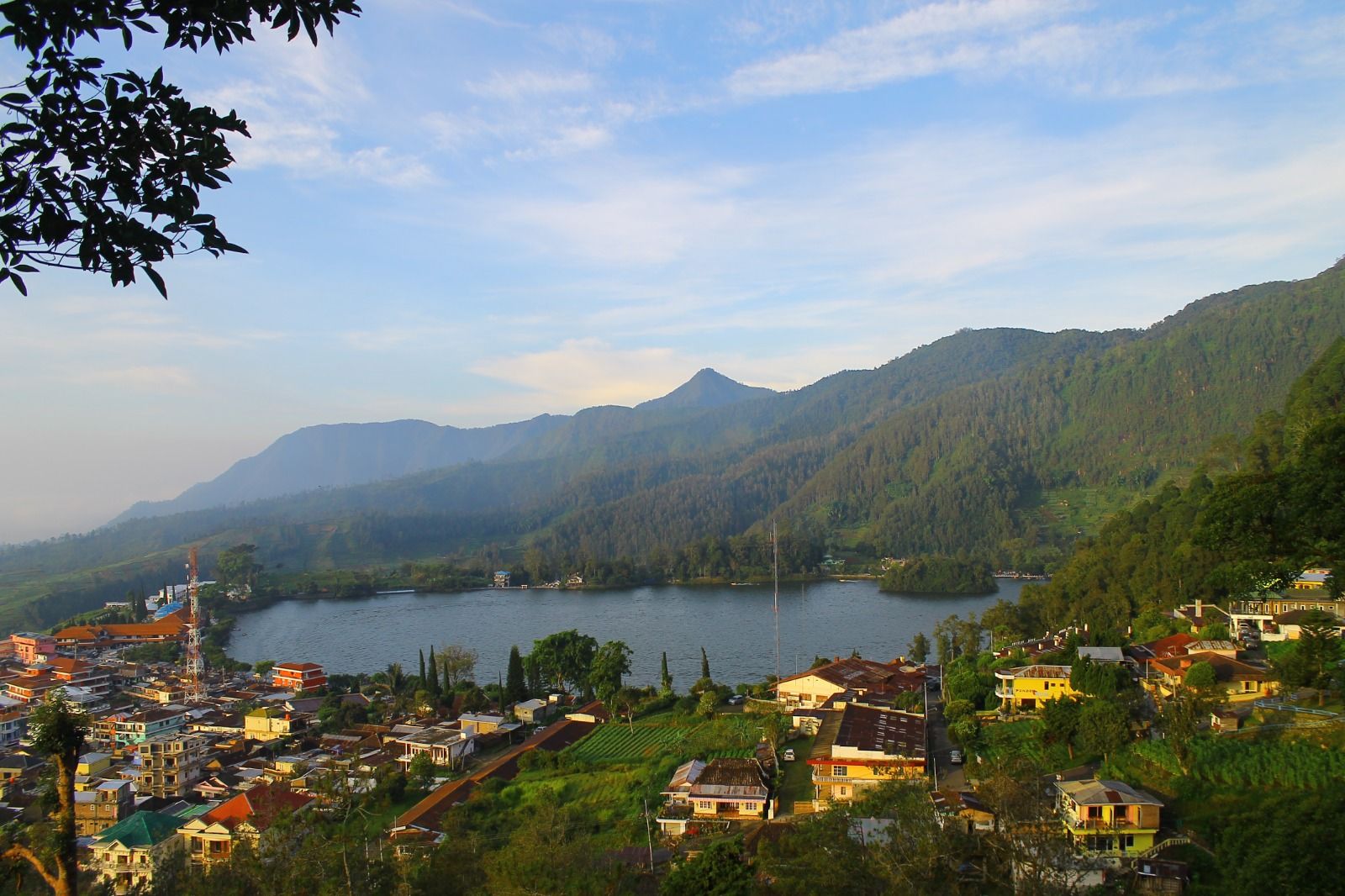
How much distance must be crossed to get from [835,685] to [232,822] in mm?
10446

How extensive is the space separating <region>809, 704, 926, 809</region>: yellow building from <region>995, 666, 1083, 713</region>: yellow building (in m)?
2.56

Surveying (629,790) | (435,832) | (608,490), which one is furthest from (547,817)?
(608,490)

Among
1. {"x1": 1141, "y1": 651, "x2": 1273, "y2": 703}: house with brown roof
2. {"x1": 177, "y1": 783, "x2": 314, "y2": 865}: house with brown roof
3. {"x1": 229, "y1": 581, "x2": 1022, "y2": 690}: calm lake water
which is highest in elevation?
{"x1": 1141, "y1": 651, "x2": 1273, "y2": 703}: house with brown roof

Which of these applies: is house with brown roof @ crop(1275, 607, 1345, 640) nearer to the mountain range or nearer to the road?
the road

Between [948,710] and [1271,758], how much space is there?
20.0 feet

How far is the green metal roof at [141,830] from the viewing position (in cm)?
1066

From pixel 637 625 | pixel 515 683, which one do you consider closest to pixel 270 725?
pixel 515 683

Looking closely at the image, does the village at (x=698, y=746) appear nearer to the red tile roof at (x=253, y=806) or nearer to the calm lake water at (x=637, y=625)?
the red tile roof at (x=253, y=806)

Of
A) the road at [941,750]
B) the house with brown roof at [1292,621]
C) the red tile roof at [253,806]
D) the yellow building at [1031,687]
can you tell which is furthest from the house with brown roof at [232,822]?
the house with brown roof at [1292,621]

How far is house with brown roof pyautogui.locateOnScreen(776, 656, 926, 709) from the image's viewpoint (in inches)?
672

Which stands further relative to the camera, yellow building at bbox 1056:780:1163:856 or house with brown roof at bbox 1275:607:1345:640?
house with brown roof at bbox 1275:607:1345:640

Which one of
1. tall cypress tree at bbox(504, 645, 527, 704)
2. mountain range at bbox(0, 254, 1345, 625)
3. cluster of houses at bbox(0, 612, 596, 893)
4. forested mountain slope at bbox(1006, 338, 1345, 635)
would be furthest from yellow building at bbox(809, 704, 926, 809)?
mountain range at bbox(0, 254, 1345, 625)

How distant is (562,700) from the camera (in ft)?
68.4

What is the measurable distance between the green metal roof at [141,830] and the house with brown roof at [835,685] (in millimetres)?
10423
